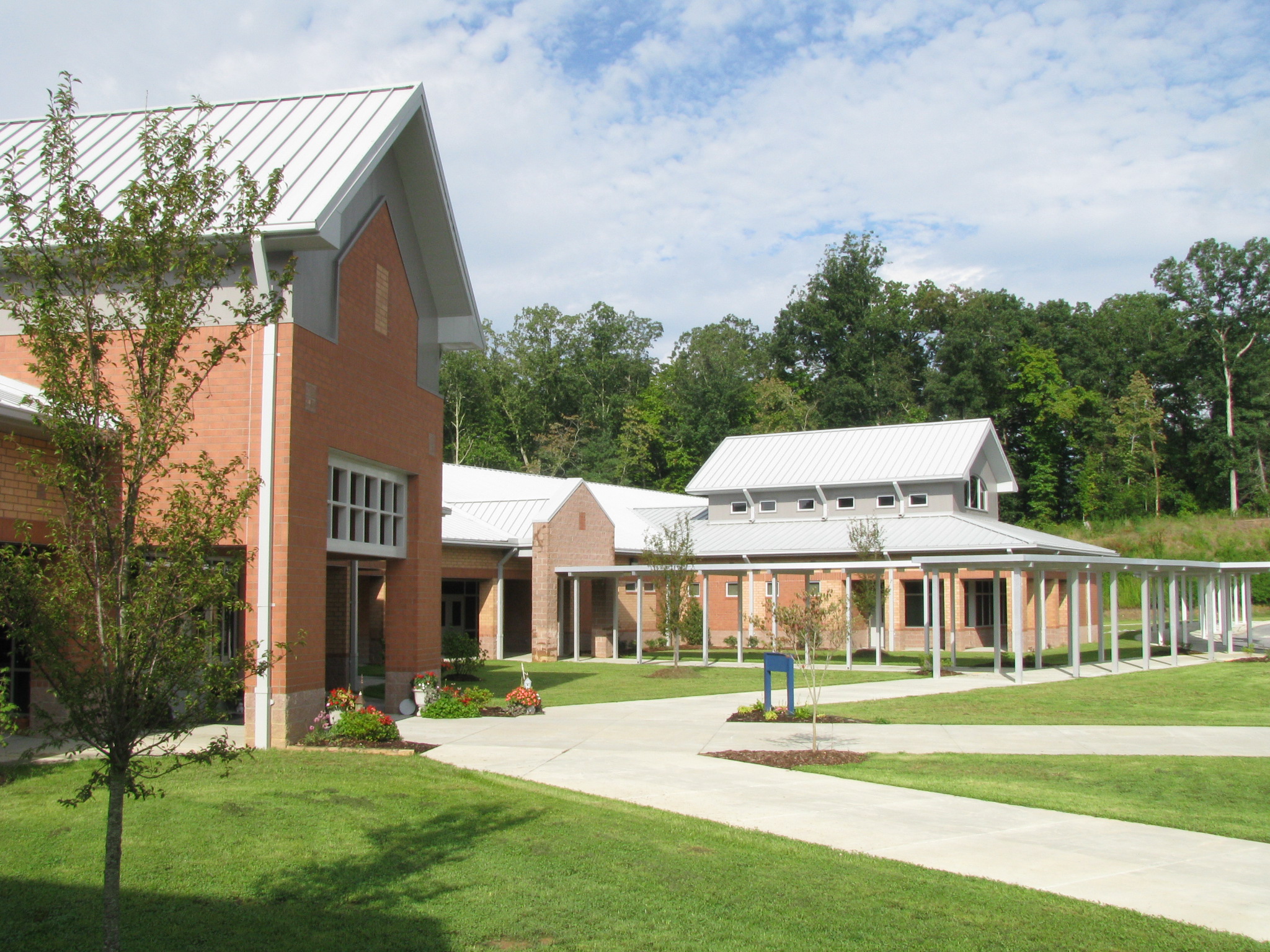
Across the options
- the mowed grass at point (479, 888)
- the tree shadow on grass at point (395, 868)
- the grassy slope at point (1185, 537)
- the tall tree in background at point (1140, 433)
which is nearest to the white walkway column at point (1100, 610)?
the mowed grass at point (479, 888)

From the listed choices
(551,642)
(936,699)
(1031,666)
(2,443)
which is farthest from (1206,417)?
(2,443)

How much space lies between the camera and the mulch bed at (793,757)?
12.9 m

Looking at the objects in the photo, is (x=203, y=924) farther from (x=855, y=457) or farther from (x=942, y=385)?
(x=942, y=385)

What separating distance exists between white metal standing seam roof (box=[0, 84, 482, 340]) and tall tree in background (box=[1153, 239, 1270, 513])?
62.2 m

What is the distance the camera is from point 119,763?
538 cm

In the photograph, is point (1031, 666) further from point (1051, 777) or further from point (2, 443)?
point (2, 443)

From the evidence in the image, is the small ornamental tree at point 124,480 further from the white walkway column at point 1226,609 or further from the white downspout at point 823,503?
the white downspout at point 823,503

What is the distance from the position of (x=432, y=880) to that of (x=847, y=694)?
15574mm

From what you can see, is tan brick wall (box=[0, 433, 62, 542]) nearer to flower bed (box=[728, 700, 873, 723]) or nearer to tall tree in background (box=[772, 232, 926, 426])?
flower bed (box=[728, 700, 873, 723])

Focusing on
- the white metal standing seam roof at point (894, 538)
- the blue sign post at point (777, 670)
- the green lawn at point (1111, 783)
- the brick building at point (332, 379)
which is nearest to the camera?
the green lawn at point (1111, 783)

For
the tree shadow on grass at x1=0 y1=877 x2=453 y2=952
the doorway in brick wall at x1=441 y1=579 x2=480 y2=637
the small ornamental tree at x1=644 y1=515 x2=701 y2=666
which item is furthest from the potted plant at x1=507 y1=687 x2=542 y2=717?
the doorway in brick wall at x1=441 y1=579 x2=480 y2=637

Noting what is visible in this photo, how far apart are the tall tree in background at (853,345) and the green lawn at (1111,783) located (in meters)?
58.0

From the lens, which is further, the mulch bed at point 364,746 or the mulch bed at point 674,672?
the mulch bed at point 674,672

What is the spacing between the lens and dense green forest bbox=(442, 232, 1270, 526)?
67.4 m
